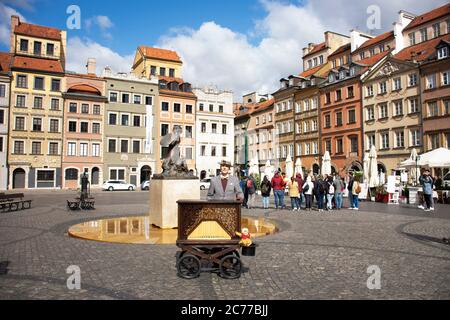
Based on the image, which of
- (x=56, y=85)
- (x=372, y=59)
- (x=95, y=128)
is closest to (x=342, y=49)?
(x=372, y=59)

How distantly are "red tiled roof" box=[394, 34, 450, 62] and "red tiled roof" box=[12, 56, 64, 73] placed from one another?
39.5 m

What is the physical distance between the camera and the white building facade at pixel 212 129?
52.5 metres

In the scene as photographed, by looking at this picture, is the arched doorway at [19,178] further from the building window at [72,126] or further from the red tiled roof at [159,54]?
the red tiled roof at [159,54]

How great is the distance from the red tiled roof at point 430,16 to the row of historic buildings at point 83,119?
2669 cm

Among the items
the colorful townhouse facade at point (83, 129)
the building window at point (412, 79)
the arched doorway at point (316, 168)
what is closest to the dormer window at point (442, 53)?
the building window at point (412, 79)

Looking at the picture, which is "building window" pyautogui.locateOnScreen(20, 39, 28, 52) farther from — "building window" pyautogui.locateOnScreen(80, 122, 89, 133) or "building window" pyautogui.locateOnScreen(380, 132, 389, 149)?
"building window" pyautogui.locateOnScreen(380, 132, 389, 149)

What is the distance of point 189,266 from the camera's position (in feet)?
19.1

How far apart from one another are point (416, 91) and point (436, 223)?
26.4 m

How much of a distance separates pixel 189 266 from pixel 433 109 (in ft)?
112

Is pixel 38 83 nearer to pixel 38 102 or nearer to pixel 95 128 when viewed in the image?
pixel 38 102

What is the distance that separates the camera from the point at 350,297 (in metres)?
4.80

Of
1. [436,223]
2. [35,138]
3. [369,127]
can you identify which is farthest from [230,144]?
[436,223]

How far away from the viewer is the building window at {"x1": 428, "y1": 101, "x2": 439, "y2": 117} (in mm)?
32781

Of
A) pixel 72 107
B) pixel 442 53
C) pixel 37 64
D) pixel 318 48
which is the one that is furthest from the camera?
pixel 318 48
